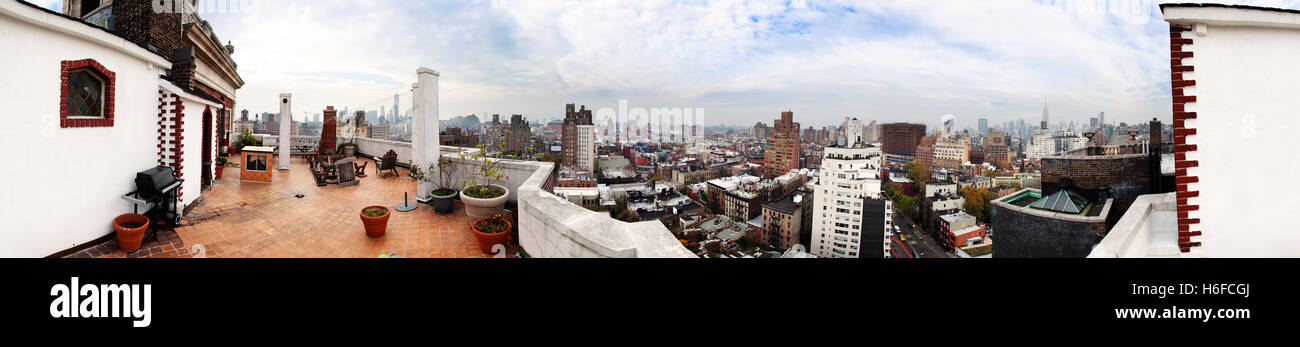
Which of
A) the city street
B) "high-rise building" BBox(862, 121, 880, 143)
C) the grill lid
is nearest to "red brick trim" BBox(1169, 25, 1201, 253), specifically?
the city street

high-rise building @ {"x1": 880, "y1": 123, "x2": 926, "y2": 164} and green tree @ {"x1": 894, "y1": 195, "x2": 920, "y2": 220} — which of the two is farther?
high-rise building @ {"x1": 880, "y1": 123, "x2": 926, "y2": 164}

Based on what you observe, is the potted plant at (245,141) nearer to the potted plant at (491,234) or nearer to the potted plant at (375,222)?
the potted plant at (375,222)

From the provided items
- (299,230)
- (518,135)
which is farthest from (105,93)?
(518,135)

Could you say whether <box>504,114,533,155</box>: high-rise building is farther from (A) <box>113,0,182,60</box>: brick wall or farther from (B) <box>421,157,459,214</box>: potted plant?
(A) <box>113,0,182,60</box>: brick wall

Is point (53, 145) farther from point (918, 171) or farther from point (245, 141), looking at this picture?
point (245, 141)
